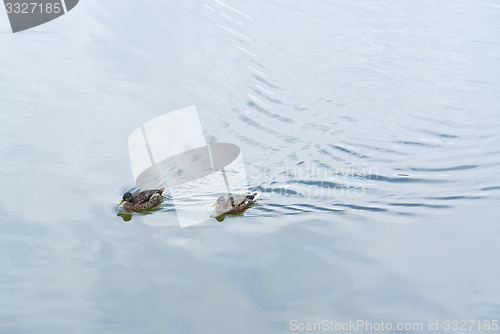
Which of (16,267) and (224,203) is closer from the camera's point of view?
(16,267)

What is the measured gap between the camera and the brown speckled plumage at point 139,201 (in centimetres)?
537

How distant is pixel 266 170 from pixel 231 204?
1118 millimetres

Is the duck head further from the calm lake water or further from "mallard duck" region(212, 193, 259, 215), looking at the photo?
"mallard duck" region(212, 193, 259, 215)

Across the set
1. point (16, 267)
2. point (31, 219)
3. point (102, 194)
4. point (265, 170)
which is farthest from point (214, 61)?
point (16, 267)

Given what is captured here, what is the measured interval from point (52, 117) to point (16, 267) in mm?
3841

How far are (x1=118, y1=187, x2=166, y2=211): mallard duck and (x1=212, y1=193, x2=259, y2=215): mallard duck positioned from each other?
0.85 metres

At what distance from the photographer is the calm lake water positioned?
13.4 feet

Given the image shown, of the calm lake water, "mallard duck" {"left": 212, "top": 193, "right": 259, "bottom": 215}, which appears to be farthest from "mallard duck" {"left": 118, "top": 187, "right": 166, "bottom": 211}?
"mallard duck" {"left": 212, "top": 193, "right": 259, "bottom": 215}

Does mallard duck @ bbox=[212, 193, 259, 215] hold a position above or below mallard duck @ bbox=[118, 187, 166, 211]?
above

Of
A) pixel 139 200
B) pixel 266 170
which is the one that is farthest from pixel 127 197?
pixel 266 170

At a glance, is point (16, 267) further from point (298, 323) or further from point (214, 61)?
point (214, 61)

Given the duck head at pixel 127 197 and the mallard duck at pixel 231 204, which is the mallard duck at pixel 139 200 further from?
the mallard duck at pixel 231 204

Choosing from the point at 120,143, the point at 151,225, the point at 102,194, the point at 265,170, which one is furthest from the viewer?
the point at 120,143

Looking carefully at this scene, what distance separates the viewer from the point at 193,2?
12.4 m
